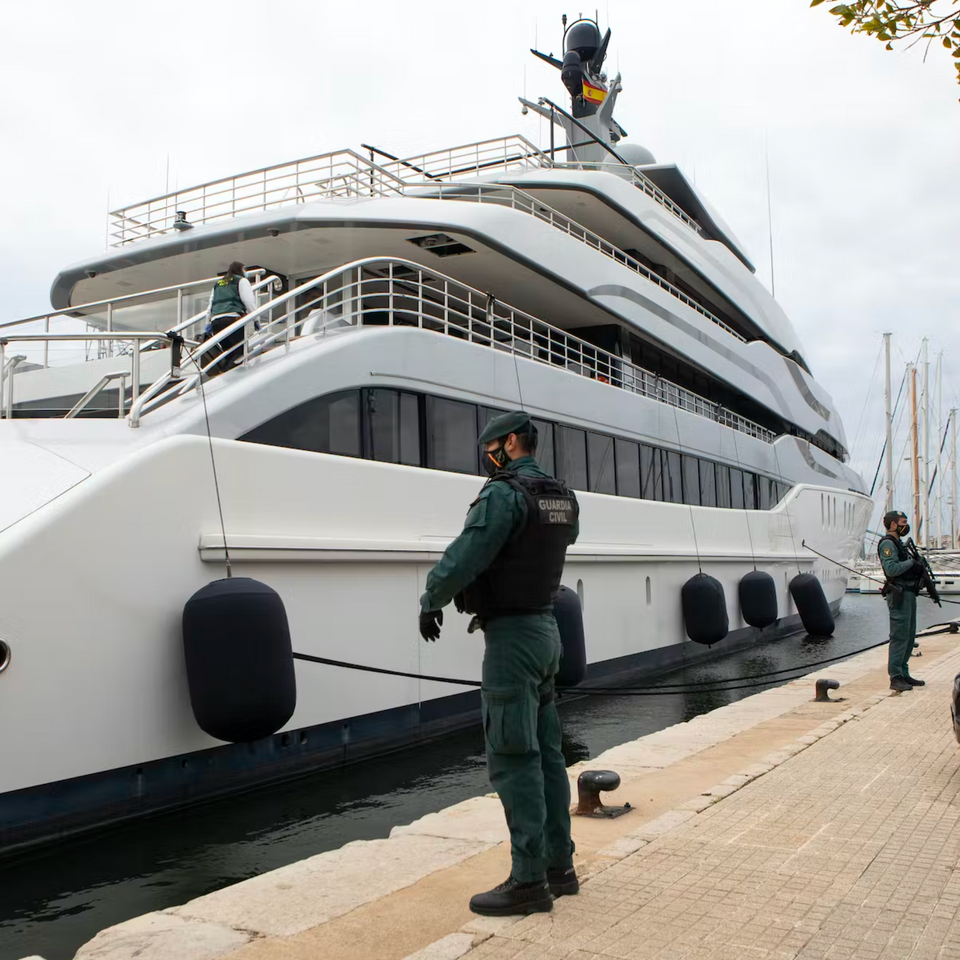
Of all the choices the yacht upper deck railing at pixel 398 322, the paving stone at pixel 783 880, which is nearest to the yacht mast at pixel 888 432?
the yacht upper deck railing at pixel 398 322

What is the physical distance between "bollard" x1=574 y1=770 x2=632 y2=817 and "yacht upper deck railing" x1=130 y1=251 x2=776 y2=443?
3887 millimetres

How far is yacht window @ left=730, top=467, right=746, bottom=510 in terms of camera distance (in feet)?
56.6

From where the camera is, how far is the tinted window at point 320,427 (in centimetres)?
759

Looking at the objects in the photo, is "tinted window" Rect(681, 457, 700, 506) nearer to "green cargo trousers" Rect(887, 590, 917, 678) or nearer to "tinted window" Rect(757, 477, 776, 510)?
"tinted window" Rect(757, 477, 776, 510)

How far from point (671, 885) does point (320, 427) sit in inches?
205

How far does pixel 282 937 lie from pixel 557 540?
1676 mm

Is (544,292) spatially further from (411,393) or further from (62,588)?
(62,588)

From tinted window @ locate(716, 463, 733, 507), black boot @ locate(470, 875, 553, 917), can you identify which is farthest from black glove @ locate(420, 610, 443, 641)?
tinted window @ locate(716, 463, 733, 507)

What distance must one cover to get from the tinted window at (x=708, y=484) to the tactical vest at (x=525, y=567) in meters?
12.3

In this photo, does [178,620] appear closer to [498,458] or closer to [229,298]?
[498,458]

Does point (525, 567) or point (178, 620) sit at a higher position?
point (525, 567)

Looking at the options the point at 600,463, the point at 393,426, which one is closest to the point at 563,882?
the point at 393,426

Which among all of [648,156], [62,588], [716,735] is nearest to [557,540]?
[62,588]

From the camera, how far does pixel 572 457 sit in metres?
11.7
